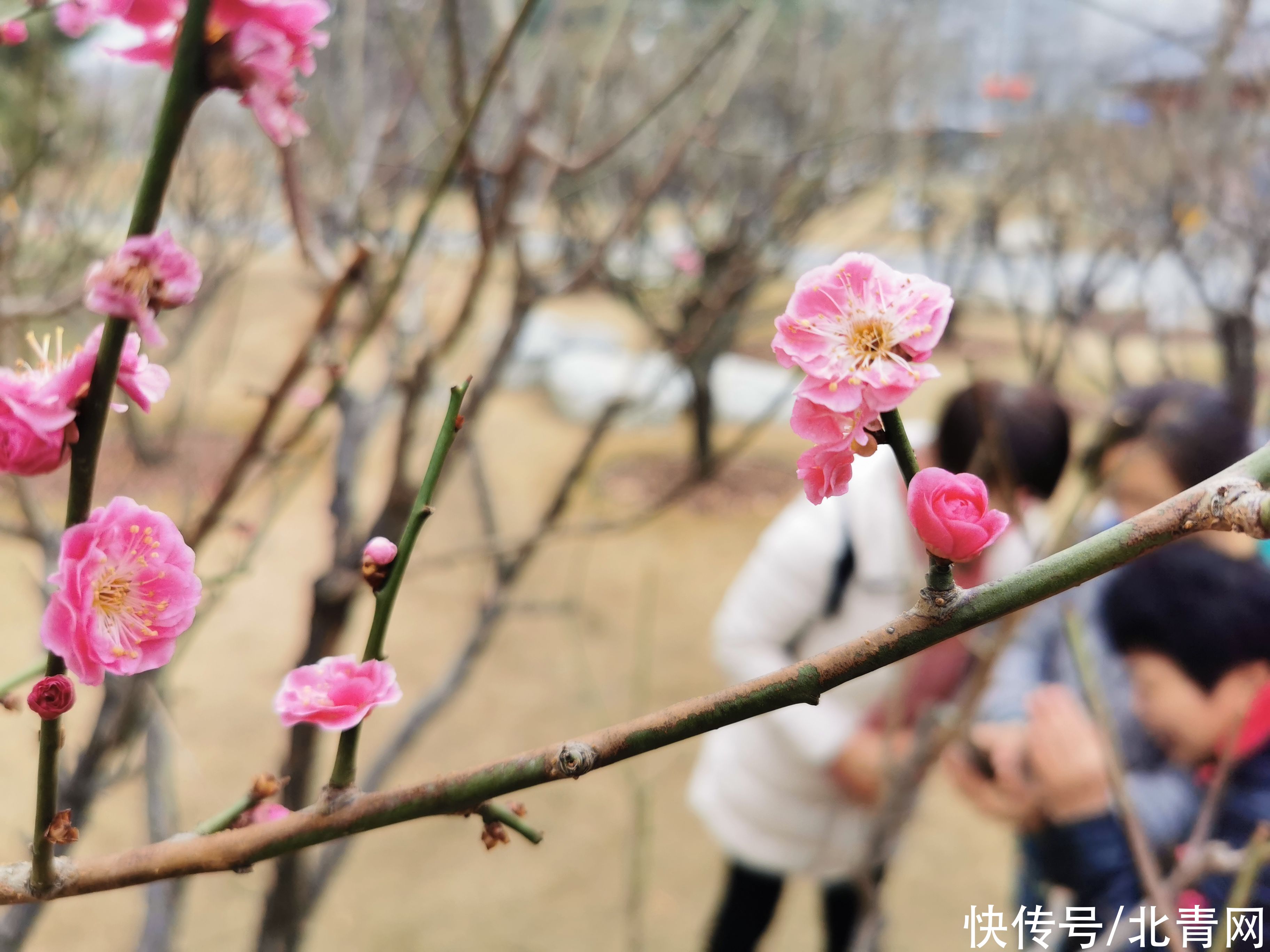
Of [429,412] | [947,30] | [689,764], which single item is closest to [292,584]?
[429,412]

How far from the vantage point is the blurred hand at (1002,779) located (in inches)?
52.4

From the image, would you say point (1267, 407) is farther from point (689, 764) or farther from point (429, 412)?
point (429, 412)

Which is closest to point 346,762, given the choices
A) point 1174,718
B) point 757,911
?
point 1174,718

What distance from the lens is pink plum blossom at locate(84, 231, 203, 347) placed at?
284 mm

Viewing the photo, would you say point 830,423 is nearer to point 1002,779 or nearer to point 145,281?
point 145,281

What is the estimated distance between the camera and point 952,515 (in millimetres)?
311

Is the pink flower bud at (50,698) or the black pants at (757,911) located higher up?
the black pants at (757,911)

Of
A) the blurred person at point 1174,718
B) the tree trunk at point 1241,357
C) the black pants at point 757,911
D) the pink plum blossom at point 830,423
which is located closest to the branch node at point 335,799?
the pink plum blossom at point 830,423

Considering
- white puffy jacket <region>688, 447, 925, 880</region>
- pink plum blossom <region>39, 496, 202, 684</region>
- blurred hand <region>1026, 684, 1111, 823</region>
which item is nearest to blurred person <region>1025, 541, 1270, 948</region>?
blurred hand <region>1026, 684, 1111, 823</region>

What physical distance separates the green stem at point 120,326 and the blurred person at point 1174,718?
1130 mm

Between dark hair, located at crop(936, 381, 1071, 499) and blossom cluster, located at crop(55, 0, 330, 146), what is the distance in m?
1.22

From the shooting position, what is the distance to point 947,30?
5992 mm

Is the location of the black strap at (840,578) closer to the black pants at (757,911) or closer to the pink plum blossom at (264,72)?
the black pants at (757,911)

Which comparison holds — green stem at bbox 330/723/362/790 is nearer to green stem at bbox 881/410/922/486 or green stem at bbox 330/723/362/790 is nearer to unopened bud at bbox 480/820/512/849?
unopened bud at bbox 480/820/512/849
